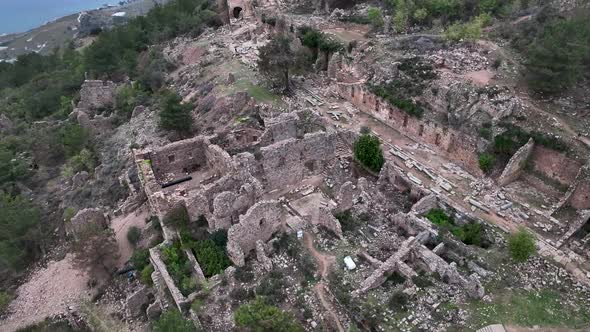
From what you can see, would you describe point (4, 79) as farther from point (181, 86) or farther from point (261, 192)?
point (261, 192)

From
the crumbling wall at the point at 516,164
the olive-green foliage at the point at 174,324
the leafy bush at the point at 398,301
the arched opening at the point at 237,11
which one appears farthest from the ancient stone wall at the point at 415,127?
the arched opening at the point at 237,11

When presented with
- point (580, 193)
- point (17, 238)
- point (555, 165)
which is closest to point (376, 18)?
point (555, 165)

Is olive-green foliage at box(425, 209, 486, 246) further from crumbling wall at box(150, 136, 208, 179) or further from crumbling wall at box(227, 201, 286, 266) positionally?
crumbling wall at box(150, 136, 208, 179)

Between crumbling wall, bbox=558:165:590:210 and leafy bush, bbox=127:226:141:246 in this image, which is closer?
crumbling wall, bbox=558:165:590:210

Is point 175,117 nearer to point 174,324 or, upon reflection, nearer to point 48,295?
point 48,295

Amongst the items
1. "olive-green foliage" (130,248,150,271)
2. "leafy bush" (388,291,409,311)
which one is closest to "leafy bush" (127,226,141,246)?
"olive-green foliage" (130,248,150,271)

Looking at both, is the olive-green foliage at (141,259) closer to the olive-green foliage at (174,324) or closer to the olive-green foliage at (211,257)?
the olive-green foliage at (211,257)

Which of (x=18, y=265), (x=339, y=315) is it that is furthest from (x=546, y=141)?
(x=18, y=265)
